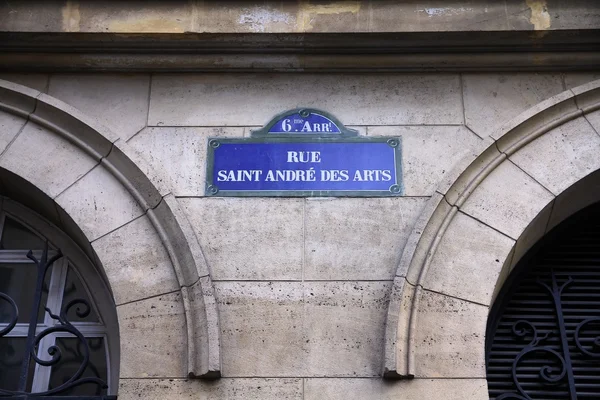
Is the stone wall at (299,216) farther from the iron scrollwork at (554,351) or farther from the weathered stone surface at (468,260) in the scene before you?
the iron scrollwork at (554,351)

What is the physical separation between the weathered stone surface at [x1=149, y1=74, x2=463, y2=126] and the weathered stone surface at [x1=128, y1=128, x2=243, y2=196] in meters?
0.07

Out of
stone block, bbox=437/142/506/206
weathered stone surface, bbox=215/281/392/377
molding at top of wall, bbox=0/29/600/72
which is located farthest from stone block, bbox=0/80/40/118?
stone block, bbox=437/142/506/206

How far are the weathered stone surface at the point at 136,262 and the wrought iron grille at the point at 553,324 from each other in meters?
2.39

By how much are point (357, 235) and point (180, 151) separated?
4.71 feet

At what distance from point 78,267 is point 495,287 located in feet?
10.0

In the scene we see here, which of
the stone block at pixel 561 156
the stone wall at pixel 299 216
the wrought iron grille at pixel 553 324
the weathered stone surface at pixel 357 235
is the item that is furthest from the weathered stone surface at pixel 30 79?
the wrought iron grille at pixel 553 324

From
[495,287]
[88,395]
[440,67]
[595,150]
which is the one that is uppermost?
[440,67]

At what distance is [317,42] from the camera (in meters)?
6.80

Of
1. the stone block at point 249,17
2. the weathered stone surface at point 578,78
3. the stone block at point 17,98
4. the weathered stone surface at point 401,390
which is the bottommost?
the weathered stone surface at point 401,390

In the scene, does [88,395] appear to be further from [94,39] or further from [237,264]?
[94,39]

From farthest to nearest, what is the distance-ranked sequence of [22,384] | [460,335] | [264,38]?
[264,38], [22,384], [460,335]

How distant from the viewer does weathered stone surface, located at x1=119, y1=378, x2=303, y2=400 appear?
5.70m


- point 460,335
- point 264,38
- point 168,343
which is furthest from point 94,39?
point 460,335

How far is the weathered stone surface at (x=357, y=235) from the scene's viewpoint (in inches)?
241
